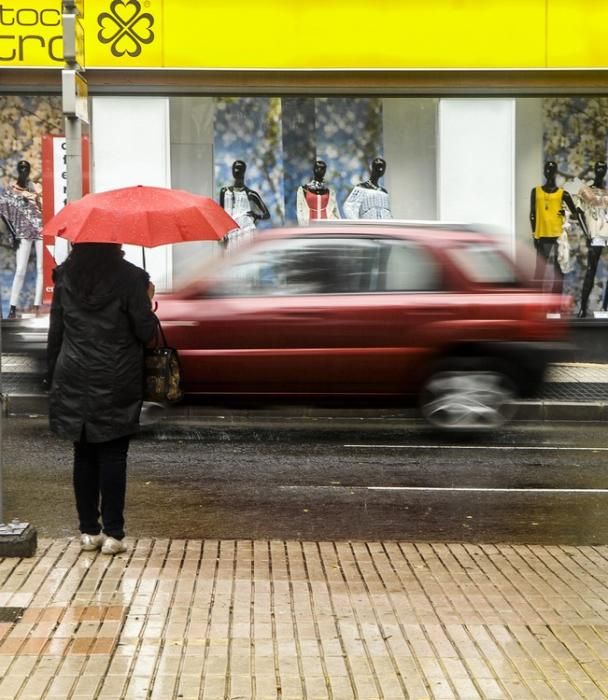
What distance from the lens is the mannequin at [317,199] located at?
683 inches

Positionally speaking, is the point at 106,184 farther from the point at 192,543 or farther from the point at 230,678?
the point at 230,678

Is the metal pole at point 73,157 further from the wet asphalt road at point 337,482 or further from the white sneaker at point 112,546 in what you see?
the white sneaker at point 112,546

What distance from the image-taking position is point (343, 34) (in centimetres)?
1702

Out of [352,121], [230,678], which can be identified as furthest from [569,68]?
[230,678]

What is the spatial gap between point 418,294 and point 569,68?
755 centimetres

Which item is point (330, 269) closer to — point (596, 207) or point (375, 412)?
point (375, 412)

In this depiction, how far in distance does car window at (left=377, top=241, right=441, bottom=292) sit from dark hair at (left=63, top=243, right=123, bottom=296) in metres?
4.66

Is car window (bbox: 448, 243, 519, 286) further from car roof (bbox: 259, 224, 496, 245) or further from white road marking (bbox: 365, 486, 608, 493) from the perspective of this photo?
white road marking (bbox: 365, 486, 608, 493)

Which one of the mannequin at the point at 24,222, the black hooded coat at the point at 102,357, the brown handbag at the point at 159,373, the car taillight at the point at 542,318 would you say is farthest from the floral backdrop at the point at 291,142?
the black hooded coat at the point at 102,357

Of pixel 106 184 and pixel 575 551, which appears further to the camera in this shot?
pixel 106 184

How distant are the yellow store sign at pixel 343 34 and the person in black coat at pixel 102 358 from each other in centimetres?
1092

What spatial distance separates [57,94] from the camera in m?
17.2

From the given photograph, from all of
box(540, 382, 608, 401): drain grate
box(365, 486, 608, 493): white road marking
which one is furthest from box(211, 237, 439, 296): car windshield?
box(540, 382, 608, 401): drain grate

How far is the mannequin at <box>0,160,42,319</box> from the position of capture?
1708 cm
